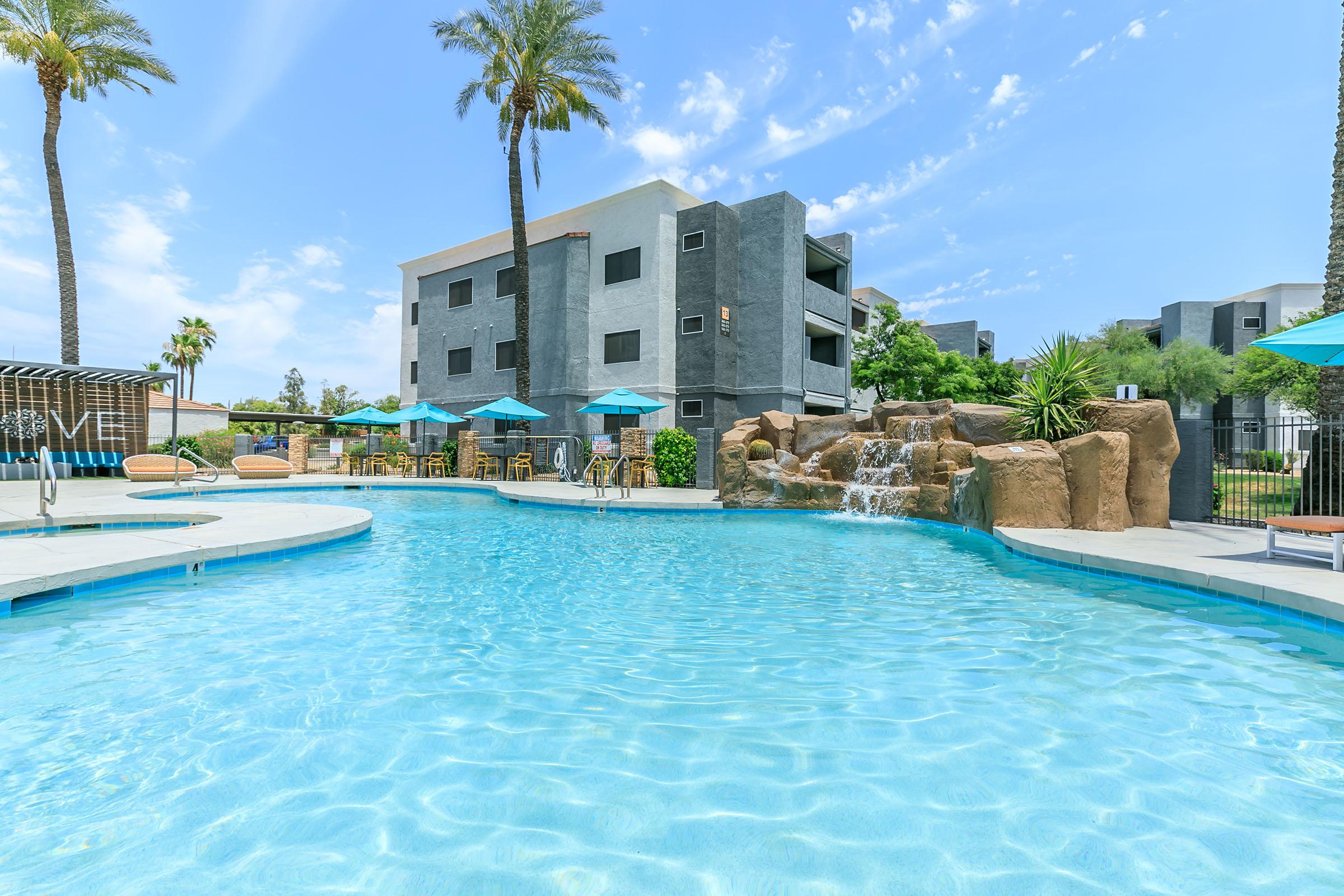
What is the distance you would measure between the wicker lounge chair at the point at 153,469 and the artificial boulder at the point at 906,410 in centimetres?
1765

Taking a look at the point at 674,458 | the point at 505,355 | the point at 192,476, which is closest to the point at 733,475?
the point at 674,458

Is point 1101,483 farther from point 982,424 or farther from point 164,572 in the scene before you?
point 164,572

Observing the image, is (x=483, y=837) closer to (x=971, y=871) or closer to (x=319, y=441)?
(x=971, y=871)

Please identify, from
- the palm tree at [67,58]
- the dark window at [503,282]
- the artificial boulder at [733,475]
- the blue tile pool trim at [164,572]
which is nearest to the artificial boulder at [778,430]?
the artificial boulder at [733,475]

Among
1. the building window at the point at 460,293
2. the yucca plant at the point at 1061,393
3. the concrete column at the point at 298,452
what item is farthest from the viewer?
the building window at the point at 460,293

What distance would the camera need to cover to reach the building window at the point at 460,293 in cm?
2652

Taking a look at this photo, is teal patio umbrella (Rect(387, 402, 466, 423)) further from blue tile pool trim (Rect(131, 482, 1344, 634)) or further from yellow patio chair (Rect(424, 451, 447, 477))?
blue tile pool trim (Rect(131, 482, 1344, 634))

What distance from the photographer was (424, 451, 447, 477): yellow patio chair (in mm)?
21875

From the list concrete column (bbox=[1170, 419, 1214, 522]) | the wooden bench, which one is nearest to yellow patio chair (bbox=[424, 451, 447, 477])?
concrete column (bbox=[1170, 419, 1214, 522])

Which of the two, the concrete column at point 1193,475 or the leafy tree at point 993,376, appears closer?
the concrete column at point 1193,475

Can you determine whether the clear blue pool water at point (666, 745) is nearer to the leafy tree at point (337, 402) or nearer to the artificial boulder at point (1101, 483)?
the artificial boulder at point (1101, 483)

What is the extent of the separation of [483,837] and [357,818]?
551mm

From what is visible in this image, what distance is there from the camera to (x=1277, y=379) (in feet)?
85.7

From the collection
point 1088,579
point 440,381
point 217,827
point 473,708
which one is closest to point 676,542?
point 1088,579
